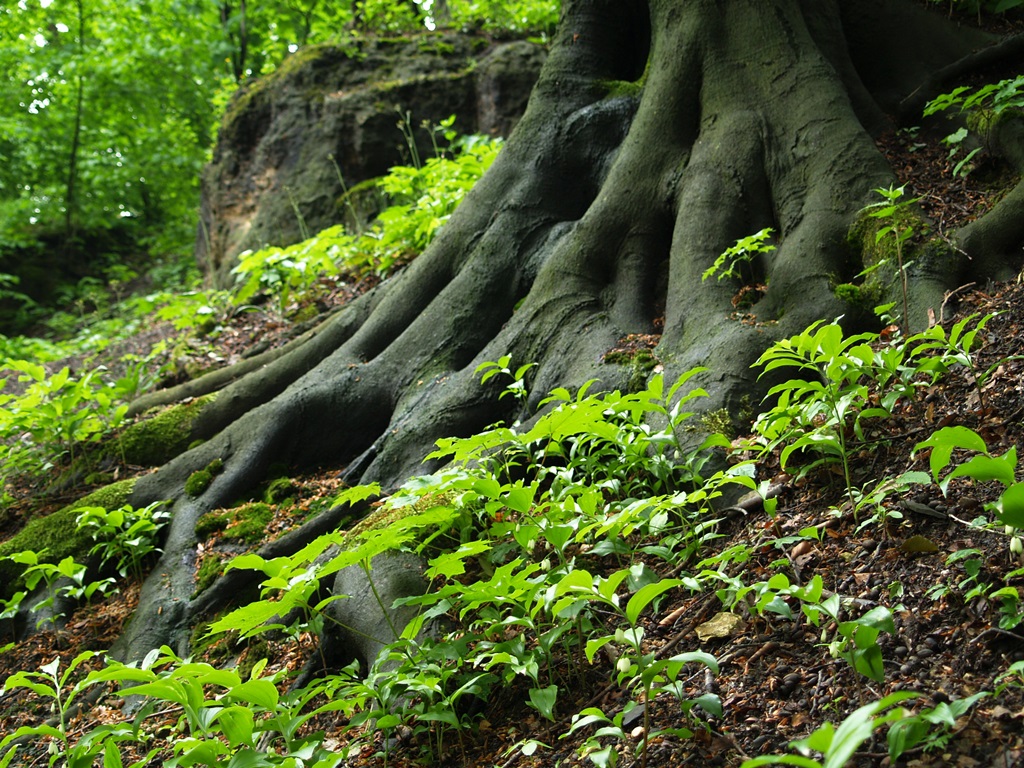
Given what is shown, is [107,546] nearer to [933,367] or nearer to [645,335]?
[645,335]

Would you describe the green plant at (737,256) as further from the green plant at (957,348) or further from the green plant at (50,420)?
the green plant at (50,420)

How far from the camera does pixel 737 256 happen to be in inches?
165

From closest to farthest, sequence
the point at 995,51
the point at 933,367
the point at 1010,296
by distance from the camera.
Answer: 1. the point at 933,367
2. the point at 1010,296
3. the point at 995,51

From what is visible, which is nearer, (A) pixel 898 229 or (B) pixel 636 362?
(A) pixel 898 229

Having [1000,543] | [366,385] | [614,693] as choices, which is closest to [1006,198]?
[1000,543]

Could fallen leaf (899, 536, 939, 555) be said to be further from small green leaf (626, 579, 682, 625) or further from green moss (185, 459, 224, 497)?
green moss (185, 459, 224, 497)

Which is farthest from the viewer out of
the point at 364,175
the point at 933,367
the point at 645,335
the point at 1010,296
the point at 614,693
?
the point at 364,175

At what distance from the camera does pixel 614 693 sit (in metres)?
2.43

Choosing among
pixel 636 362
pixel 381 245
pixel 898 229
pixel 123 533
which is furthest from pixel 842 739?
pixel 381 245

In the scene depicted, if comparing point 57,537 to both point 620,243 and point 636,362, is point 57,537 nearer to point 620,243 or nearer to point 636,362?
point 636,362

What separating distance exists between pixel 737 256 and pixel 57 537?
183 inches

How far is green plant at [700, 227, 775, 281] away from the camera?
154 inches

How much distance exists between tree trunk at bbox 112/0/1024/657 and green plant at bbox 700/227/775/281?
66mm

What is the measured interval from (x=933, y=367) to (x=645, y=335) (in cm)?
185
